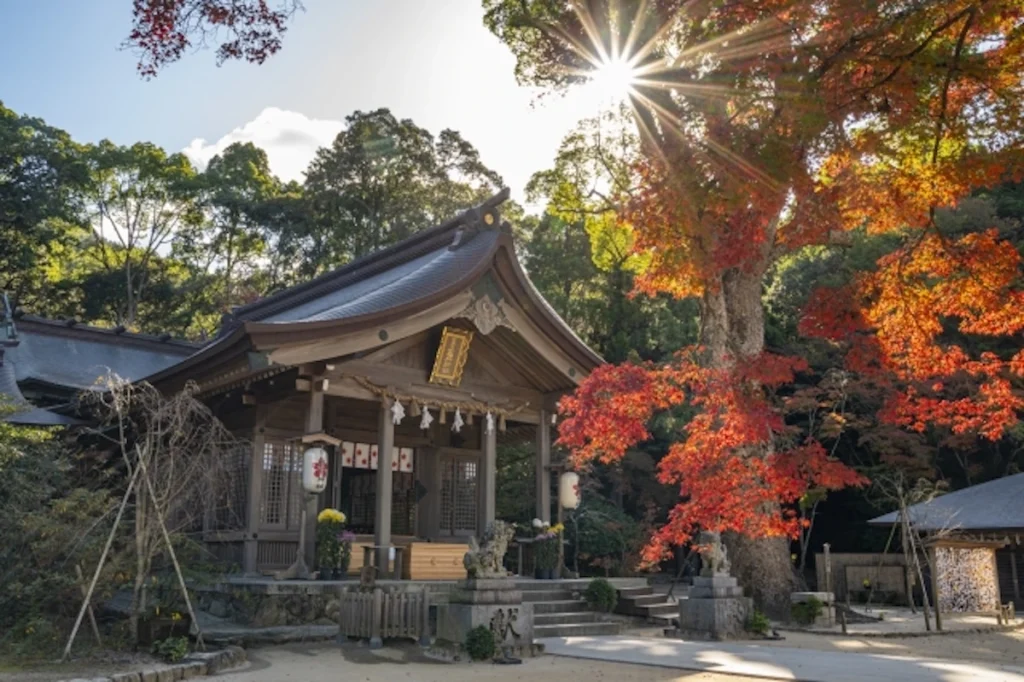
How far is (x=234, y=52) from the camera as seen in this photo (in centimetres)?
639

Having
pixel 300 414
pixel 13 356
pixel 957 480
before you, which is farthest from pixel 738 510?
pixel 957 480

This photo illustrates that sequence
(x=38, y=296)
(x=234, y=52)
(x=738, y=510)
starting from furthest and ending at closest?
(x=38, y=296)
(x=738, y=510)
(x=234, y=52)

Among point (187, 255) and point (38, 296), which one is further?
point (187, 255)

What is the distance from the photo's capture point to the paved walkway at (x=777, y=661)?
8.26 metres

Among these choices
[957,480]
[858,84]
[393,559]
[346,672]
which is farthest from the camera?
[957,480]

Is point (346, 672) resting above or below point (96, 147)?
below

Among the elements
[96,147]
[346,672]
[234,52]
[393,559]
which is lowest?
[346,672]

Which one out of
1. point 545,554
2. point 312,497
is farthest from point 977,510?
point 312,497

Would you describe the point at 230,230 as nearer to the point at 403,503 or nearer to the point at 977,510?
the point at 403,503

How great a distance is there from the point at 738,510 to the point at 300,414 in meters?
8.01

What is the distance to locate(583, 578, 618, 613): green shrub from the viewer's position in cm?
1375

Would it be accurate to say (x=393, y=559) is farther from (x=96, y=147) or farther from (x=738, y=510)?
(x=96, y=147)

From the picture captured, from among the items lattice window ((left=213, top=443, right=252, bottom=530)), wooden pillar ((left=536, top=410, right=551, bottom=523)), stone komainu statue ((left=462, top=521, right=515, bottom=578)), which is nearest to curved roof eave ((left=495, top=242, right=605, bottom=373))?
wooden pillar ((left=536, top=410, right=551, bottom=523))

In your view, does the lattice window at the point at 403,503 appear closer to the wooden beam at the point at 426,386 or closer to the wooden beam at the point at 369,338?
the wooden beam at the point at 426,386
